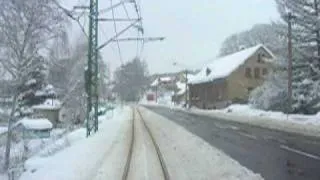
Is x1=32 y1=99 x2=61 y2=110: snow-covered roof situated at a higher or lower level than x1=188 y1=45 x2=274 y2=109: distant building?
lower

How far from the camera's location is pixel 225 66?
79375 millimetres

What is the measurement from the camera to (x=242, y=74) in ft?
244

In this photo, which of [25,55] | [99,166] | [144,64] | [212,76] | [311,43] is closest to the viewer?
[99,166]

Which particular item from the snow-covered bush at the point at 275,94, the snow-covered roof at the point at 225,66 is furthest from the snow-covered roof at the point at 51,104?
the snow-covered bush at the point at 275,94

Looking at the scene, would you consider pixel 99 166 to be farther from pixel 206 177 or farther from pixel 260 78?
pixel 260 78

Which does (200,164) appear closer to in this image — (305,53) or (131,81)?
(305,53)

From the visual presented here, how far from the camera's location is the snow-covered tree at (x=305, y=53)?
40.6m

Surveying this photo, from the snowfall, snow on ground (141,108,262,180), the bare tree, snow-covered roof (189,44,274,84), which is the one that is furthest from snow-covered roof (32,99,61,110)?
snow on ground (141,108,262,180)

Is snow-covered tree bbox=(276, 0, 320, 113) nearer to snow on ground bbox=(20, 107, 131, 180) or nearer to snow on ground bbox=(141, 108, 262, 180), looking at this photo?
snow on ground bbox=(141, 108, 262, 180)

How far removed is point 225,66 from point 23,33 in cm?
6164

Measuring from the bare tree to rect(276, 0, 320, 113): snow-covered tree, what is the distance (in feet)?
83.1

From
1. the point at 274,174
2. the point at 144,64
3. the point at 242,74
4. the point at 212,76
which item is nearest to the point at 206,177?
the point at 274,174

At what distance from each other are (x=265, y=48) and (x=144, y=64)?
93388 mm

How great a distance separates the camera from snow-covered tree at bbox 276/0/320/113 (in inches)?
1599
